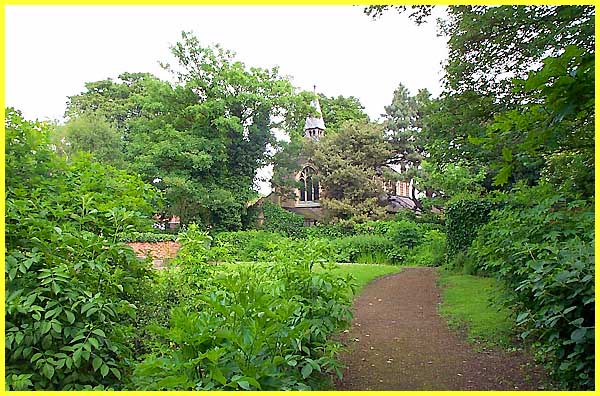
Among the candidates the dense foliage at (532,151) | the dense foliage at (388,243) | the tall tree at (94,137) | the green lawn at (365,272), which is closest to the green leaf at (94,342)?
the dense foliage at (532,151)

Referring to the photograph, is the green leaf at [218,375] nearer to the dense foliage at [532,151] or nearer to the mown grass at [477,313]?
the dense foliage at [532,151]

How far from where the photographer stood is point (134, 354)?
259 cm

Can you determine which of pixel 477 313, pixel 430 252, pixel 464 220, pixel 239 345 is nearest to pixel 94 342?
pixel 239 345

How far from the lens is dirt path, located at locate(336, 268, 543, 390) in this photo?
9.43 feet

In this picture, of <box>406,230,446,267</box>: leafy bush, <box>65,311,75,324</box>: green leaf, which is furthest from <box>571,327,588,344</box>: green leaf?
<box>406,230,446,267</box>: leafy bush

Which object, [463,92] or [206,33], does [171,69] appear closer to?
[206,33]

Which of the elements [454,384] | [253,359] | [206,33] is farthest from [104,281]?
[206,33]

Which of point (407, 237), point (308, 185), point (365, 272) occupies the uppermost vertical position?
point (308, 185)

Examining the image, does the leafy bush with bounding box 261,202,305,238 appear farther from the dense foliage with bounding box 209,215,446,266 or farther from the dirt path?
the dirt path

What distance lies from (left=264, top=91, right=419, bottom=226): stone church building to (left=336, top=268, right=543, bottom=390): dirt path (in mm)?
12293

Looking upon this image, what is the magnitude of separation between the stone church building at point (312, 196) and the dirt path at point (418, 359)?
12.3 metres

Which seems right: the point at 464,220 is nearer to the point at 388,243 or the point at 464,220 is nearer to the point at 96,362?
the point at 388,243

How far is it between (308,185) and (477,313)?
14.4 m

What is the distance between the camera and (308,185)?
19.1 m
